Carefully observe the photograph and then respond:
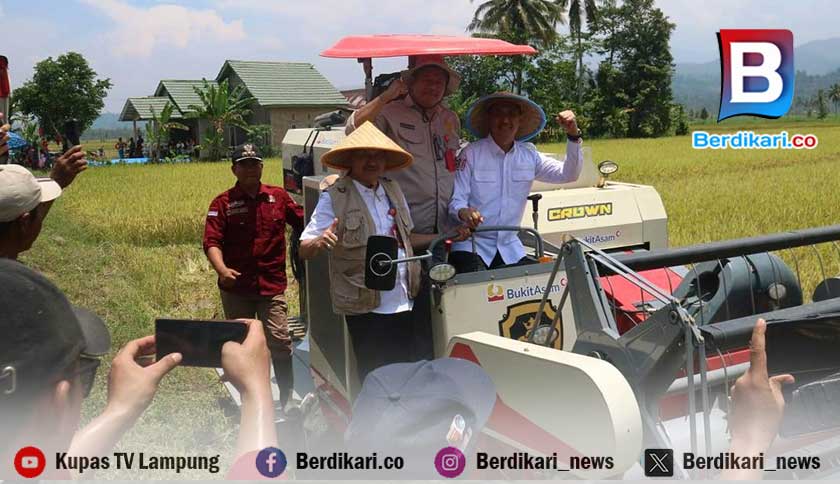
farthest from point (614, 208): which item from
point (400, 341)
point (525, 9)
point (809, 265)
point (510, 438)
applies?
point (525, 9)

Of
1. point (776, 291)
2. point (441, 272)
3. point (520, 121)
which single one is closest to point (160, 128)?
point (520, 121)

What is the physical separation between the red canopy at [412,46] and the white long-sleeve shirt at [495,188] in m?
0.51

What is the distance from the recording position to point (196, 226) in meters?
13.2

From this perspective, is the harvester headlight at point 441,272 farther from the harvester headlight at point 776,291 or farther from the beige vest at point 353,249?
the harvester headlight at point 776,291

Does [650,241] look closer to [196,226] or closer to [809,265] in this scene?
[809,265]

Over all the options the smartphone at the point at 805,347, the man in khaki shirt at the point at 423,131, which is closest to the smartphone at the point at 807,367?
the smartphone at the point at 805,347

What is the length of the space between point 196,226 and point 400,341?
1013 cm

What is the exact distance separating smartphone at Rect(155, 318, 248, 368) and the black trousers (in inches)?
76.5

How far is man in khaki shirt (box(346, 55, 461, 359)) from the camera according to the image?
4.05 metres

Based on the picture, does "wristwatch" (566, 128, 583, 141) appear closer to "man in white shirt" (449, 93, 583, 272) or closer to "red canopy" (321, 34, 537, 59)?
"man in white shirt" (449, 93, 583, 272)

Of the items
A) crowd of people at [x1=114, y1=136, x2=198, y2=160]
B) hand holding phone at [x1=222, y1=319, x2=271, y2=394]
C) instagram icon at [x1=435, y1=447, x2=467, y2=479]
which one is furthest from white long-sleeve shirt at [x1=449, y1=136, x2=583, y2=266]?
crowd of people at [x1=114, y1=136, x2=198, y2=160]

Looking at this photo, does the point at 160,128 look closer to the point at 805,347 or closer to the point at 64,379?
the point at 805,347

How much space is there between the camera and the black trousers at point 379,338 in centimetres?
374

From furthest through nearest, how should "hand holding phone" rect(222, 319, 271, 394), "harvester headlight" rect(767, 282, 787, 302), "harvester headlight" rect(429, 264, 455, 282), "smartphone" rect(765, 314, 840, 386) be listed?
"harvester headlight" rect(767, 282, 787, 302)
"harvester headlight" rect(429, 264, 455, 282)
"smartphone" rect(765, 314, 840, 386)
"hand holding phone" rect(222, 319, 271, 394)
